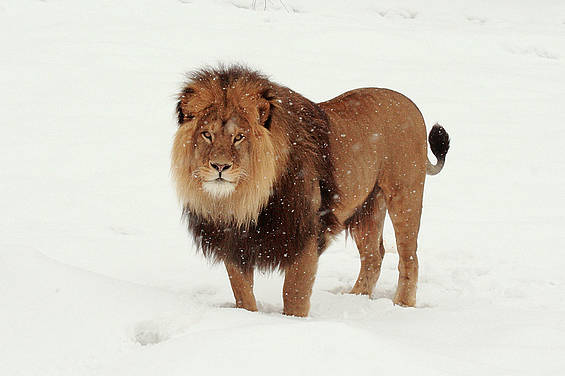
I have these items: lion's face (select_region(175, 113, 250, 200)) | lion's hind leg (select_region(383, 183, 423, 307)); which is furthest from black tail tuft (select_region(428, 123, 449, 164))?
lion's face (select_region(175, 113, 250, 200))

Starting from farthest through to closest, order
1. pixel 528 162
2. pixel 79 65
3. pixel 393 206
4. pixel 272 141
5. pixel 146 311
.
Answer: pixel 79 65 → pixel 528 162 → pixel 393 206 → pixel 272 141 → pixel 146 311

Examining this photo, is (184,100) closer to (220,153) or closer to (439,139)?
(220,153)

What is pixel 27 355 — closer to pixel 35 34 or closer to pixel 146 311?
pixel 146 311

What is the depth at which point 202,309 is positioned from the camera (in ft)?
9.39

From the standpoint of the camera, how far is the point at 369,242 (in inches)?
177

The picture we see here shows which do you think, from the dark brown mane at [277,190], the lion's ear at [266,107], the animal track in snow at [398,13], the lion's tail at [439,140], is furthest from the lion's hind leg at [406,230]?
the animal track in snow at [398,13]

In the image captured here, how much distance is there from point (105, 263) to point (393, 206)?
5.97 ft

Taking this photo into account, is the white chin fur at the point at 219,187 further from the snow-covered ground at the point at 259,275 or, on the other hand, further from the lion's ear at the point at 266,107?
the snow-covered ground at the point at 259,275

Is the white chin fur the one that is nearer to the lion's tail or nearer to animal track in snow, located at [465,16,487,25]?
the lion's tail

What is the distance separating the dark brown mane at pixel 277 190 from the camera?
3.17m

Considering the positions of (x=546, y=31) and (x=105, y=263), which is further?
(x=546, y=31)

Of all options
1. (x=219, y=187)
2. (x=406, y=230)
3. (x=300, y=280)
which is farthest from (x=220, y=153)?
(x=406, y=230)

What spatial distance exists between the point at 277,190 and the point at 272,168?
0.45 feet

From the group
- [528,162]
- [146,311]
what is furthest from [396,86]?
[146,311]
